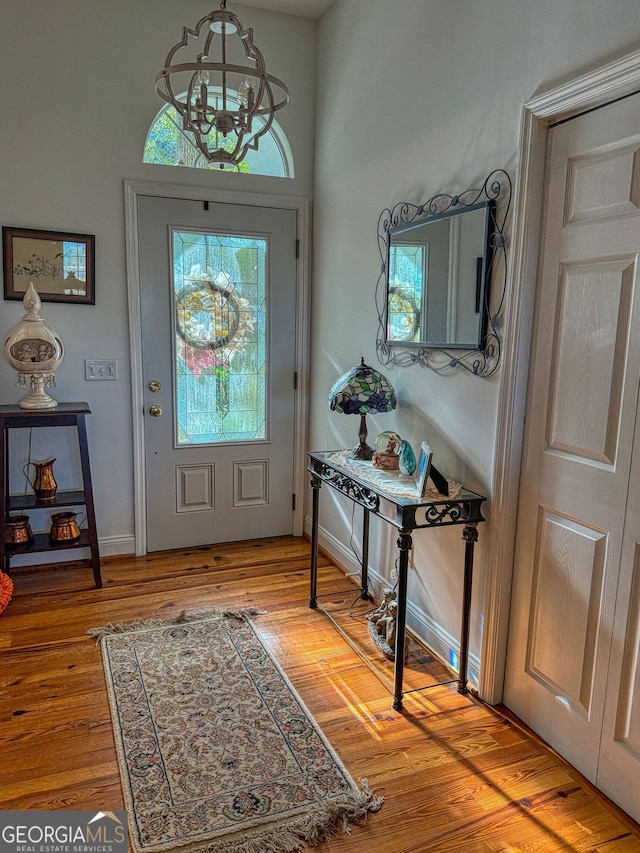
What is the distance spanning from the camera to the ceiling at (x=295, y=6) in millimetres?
3277

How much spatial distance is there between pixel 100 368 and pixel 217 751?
2152 millimetres

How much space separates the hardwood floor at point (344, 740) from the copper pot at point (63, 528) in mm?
265

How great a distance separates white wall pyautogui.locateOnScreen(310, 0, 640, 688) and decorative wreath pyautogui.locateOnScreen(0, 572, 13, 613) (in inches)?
66.9

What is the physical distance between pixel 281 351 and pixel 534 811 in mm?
2667

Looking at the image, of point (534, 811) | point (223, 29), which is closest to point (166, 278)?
point (223, 29)

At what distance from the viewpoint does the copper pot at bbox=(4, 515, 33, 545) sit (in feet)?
10.1

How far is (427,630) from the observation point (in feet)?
8.62

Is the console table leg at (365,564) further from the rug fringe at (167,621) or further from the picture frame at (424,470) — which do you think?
the picture frame at (424,470)

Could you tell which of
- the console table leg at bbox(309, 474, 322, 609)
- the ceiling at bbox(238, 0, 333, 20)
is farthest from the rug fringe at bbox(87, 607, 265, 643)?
the ceiling at bbox(238, 0, 333, 20)

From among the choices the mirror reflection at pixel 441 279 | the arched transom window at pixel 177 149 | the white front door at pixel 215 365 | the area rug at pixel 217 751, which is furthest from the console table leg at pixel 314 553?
the arched transom window at pixel 177 149

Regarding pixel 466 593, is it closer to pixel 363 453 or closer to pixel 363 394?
pixel 363 453

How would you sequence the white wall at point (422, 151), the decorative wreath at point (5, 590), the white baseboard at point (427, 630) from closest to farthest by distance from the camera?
the white wall at point (422, 151)
the white baseboard at point (427, 630)
the decorative wreath at point (5, 590)

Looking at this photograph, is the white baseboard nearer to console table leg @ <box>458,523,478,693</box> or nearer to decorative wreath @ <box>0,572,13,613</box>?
console table leg @ <box>458,523,478,693</box>

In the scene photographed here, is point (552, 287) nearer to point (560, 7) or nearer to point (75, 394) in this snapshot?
point (560, 7)
